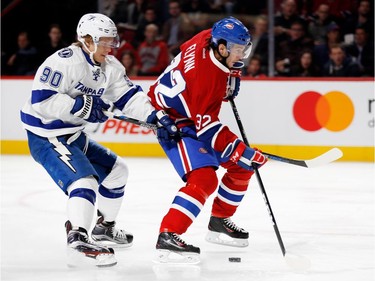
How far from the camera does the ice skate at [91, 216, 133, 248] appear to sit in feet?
13.1

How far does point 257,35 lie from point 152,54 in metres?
0.95

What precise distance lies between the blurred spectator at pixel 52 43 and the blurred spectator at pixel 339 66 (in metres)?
2.41

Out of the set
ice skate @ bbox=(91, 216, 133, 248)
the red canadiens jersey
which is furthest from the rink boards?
the red canadiens jersey

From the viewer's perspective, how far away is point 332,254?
151 inches

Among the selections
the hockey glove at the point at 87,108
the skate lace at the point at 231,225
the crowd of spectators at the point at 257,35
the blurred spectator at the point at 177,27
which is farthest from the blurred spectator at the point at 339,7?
the hockey glove at the point at 87,108

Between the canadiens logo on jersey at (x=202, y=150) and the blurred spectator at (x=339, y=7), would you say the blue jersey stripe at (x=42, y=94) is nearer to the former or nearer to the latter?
the canadiens logo on jersey at (x=202, y=150)

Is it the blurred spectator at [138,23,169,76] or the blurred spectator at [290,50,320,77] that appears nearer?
the blurred spectator at [290,50,320,77]

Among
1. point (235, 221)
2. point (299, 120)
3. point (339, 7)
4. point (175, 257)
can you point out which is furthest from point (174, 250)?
point (339, 7)

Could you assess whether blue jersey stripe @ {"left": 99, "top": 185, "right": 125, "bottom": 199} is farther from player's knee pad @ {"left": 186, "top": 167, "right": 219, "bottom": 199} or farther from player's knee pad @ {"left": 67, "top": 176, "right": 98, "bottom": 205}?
player's knee pad @ {"left": 186, "top": 167, "right": 219, "bottom": 199}

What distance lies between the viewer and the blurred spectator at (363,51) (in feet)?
24.4

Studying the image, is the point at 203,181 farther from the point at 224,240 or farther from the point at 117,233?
the point at 117,233

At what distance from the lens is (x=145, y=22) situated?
317 inches

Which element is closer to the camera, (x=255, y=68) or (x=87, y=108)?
(x=87, y=108)

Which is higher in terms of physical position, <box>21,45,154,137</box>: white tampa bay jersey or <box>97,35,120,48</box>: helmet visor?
<box>97,35,120,48</box>: helmet visor
